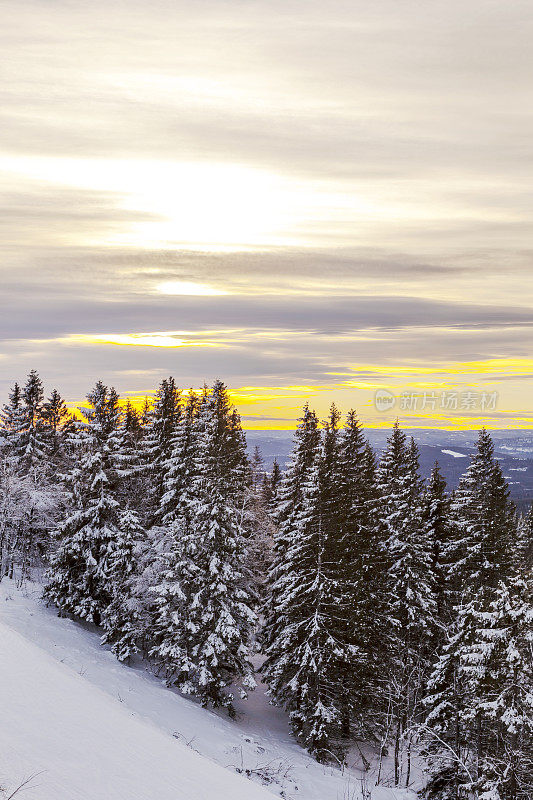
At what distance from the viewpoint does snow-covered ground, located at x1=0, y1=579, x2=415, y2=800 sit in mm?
10094

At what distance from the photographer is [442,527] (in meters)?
32.0

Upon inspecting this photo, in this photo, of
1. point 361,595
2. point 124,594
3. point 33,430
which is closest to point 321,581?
point 361,595

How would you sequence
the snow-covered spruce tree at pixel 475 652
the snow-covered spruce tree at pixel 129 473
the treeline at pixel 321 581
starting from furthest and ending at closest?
A: the snow-covered spruce tree at pixel 129 473 → the treeline at pixel 321 581 → the snow-covered spruce tree at pixel 475 652

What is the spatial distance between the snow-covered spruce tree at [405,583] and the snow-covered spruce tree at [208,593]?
23.6ft

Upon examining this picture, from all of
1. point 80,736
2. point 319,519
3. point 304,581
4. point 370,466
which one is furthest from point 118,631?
point 80,736

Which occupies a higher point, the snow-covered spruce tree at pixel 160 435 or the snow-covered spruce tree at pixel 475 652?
the snow-covered spruce tree at pixel 160 435

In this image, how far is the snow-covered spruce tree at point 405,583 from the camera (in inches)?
1151

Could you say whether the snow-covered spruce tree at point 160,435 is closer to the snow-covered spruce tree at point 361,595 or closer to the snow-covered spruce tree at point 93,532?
the snow-covered spruce tree at point 93,532

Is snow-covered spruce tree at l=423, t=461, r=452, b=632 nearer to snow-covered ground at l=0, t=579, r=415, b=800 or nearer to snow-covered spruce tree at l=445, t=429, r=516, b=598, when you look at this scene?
snow-covered spruce tree at l=445, t=429, r=516, b=598

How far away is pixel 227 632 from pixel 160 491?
10.6m

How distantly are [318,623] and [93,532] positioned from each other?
1301cm

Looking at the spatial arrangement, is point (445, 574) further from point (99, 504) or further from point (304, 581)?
point (99, 504)

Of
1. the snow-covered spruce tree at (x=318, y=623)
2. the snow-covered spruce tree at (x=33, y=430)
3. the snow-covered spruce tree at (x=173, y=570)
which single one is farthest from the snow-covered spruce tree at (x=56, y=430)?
the snow-covered spruce tree at (x=318, y=623)

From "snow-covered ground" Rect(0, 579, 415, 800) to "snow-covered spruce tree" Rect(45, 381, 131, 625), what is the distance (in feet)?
5.92
